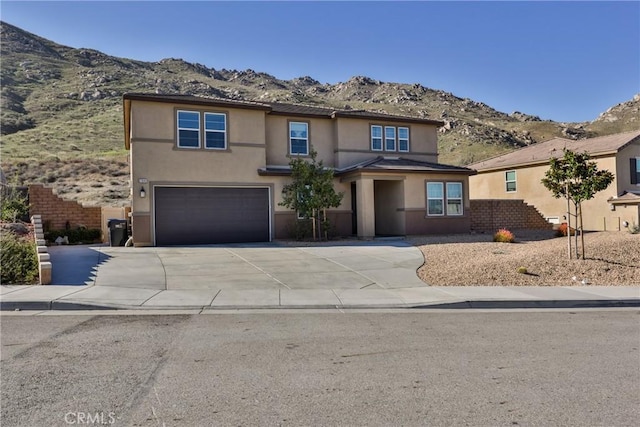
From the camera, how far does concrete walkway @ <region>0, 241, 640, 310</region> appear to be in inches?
364

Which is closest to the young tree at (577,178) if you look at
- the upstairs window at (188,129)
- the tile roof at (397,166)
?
the tile roof at (397,166)

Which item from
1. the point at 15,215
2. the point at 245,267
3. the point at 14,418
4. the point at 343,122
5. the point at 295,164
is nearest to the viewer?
the point at 14,418

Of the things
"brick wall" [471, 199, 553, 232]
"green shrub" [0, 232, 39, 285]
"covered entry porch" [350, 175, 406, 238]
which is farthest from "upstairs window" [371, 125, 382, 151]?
"green shrub" [0, 232, 39, 285]

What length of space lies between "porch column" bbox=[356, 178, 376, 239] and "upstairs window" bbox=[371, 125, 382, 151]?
12.2 feet

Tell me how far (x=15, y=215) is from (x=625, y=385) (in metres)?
19.7

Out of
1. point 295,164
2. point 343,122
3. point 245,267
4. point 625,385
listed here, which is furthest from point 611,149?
point 625,385

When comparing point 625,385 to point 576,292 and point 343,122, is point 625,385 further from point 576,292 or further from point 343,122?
point 343,122

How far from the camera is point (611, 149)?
82.2ft

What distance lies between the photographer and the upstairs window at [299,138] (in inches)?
878

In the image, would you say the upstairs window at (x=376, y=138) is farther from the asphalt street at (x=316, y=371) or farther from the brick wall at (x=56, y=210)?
the asphalt street at (x=316, y=371)

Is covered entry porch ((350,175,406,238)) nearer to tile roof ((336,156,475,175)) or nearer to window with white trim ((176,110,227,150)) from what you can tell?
tile roof ((336,156,475,175))

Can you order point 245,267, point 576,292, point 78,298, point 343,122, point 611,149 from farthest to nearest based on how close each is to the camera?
point 611,149 < point 343,122 < point 245,267 < point 576,292 < point 78,298

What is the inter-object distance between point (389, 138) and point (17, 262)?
17.6 m

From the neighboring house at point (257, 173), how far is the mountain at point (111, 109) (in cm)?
1083
